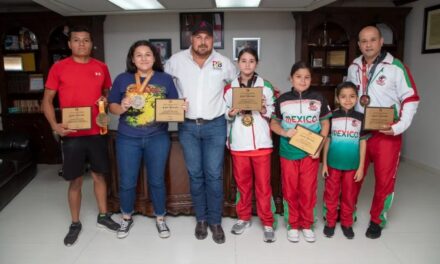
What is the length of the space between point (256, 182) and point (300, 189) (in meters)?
0.32

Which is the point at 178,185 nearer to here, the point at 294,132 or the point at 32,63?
the point at 294,132

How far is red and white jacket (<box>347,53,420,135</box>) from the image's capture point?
2.42m

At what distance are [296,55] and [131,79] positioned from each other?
3.15 metres

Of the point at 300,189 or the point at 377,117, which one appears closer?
the point at 377,117

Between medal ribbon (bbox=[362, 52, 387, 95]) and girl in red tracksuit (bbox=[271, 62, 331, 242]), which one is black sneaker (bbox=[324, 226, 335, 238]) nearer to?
girl in red tracksuit (bbox=[271, 62, 331, 242])

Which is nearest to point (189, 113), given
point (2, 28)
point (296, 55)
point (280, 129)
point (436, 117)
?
point (280, 129)

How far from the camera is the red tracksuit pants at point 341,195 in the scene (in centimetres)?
257

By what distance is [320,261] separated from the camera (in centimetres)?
234

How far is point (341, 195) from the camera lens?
2.65 metres

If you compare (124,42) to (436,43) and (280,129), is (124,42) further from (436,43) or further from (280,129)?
(436,43)

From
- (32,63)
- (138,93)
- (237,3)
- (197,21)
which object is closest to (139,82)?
(138,93)

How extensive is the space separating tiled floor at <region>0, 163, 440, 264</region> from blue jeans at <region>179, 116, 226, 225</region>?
1.18ft

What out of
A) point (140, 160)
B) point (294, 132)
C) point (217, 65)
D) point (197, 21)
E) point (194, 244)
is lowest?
point (194, 244)

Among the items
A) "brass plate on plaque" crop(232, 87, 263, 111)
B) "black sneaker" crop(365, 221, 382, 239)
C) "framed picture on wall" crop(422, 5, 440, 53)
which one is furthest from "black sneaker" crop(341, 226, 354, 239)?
"framed picture on wall" crop(422, 5, 440, 53)
